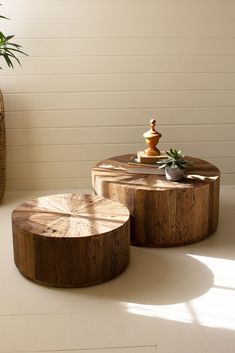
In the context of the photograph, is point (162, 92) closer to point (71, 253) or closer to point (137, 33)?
point (137, 33)

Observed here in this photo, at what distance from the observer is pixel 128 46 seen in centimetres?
460

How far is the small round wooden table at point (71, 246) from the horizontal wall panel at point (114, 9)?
2.10 metres

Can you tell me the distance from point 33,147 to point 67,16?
1.25 metres

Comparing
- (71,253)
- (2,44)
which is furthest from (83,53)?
(71,253)

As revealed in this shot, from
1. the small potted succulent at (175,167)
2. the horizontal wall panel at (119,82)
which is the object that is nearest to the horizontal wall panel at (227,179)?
the horizontal wall panel at (119,82)

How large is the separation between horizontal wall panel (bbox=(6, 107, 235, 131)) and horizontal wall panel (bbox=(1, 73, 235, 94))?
21 centimetres

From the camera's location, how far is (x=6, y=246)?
357cm

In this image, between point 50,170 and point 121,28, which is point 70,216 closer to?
point 50,170

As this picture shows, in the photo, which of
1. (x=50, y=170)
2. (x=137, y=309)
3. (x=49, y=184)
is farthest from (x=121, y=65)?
(x=137, y=309)

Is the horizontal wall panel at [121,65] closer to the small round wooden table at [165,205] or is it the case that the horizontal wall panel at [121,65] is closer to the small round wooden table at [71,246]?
the small round wooden table at [165,205]

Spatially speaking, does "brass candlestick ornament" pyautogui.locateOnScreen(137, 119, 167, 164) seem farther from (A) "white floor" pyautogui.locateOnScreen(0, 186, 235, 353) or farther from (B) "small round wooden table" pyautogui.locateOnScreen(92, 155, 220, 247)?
(A) "white floor" pyautogui.locateOnScreen(0, 186, 235, 353)

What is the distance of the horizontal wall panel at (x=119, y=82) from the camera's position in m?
4.61

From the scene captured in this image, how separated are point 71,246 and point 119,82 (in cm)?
224

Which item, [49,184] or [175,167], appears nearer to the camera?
[175,167]
